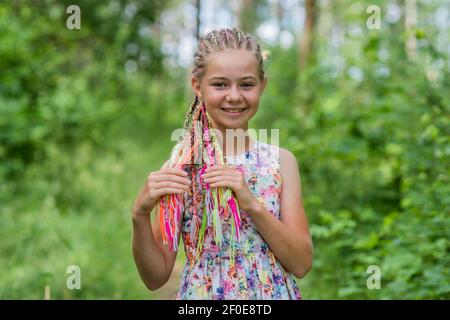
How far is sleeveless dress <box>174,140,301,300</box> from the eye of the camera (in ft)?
6.95

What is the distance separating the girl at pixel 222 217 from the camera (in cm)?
208

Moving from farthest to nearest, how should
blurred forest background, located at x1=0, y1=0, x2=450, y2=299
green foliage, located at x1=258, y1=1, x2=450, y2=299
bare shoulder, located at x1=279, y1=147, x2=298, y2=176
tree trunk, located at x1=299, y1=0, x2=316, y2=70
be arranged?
tree trunk, located at x1=299, y1=0, x2=316, y2=70 < blurred forest background, located at x1=0, y1=0, x2=450, y2=299 < green foliage, located at x1=258, y1=1, x2=450, y2=299 < bare shoulder, located at x1=279, y1=147, x2=298, y2=176

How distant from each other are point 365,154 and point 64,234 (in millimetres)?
3170

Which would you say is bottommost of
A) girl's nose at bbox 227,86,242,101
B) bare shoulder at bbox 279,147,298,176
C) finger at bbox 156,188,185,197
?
finger at bbox 156,188,185,197

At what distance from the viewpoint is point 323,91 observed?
298 inches

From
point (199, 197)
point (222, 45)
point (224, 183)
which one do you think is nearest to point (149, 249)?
point (199, 197)

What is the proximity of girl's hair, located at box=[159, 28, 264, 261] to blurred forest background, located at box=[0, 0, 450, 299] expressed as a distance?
144 centimetres

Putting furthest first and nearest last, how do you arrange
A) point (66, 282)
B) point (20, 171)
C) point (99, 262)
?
1. point (20, 171)
2. point (99, 262)
3. point (66, 282)

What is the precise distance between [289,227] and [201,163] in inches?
14.9

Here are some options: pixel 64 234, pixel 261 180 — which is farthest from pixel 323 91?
pixel 261 180

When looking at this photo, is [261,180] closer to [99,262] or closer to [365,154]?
[99,262]

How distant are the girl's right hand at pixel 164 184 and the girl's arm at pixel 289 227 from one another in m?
0.24

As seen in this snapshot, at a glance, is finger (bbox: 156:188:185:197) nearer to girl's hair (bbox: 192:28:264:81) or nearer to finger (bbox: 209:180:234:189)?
finger (bbox: 209:180:234:189)

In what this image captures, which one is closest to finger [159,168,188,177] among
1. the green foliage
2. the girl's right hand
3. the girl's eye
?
the girl's right hand
